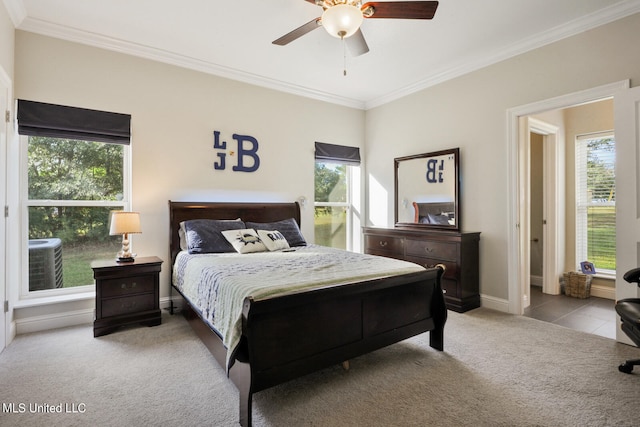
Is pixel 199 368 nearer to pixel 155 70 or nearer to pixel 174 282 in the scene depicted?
pixel 174 282

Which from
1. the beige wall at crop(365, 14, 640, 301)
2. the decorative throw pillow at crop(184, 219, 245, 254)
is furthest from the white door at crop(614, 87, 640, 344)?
the decorative throw pillow at crop(184, 219, 245, 254)

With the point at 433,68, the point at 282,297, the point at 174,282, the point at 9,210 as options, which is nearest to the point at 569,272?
the point at 433,68

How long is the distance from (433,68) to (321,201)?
230cm

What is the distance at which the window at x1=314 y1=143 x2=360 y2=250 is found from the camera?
4.80 m

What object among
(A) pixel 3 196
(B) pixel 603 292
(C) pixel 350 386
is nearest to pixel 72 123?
(A) pixel 3 196

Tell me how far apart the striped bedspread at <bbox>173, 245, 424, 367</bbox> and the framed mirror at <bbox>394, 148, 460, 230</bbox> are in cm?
158

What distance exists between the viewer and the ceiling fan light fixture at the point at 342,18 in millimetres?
1944

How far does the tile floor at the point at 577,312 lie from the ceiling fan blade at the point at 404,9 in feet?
9.70

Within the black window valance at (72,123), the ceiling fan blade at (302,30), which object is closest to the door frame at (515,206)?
the ceiling fan blade at (302,30)

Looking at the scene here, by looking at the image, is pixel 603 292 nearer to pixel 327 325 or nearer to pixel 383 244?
pixel 383 244

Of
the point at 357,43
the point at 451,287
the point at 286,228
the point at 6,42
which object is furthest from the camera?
the point at 286,228

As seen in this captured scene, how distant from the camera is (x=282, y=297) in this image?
1754mm

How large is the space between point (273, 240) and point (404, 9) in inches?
93.4

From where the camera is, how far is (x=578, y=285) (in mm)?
4000
